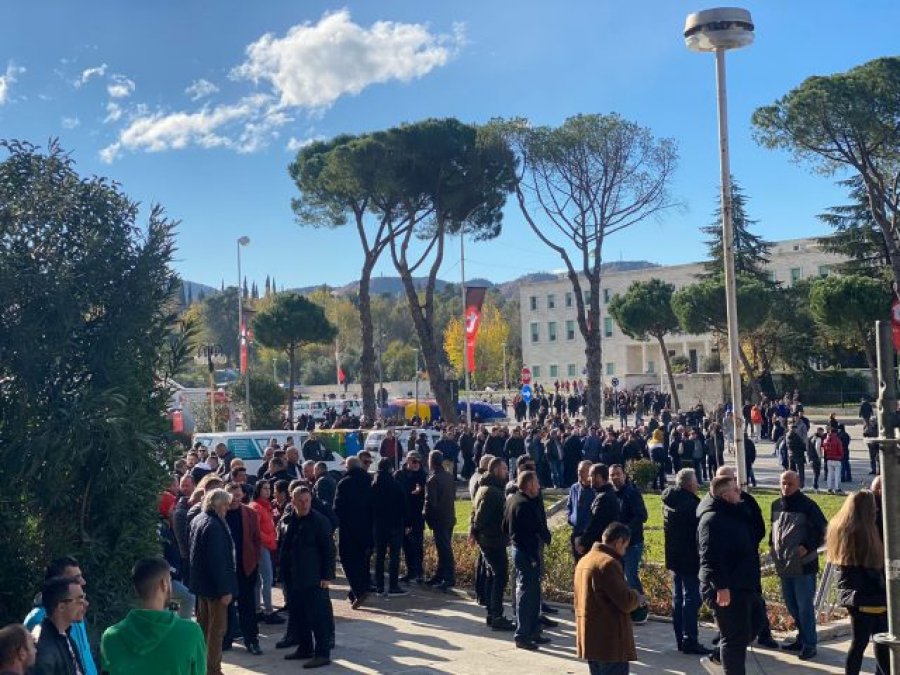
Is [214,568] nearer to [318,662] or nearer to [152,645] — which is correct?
[318,662]

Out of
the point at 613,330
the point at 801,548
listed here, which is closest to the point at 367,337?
the point at 801,548

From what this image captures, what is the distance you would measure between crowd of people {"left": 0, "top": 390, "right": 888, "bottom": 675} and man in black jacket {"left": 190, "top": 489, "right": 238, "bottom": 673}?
0.01 meters

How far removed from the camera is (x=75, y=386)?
23.5 ft

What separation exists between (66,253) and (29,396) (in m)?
1.09

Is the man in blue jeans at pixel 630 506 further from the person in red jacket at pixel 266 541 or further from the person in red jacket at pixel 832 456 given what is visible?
the person in red jacket at pixel 832 456

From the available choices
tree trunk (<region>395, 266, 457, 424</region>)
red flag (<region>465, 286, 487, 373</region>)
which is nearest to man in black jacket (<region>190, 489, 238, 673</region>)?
red flag (<region>465, 286, 487, 373</region>)

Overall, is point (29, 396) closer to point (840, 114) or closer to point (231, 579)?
point (231, 579)

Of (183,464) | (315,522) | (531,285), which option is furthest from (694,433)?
(531,285)

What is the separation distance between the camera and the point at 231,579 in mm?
8266

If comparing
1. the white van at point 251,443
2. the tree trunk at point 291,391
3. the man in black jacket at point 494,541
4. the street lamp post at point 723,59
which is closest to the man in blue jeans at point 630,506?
the man in black jacket at point 494,541

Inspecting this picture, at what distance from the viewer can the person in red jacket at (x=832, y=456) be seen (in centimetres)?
2047

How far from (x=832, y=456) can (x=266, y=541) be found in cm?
1372

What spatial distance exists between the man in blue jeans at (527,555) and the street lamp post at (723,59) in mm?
3286

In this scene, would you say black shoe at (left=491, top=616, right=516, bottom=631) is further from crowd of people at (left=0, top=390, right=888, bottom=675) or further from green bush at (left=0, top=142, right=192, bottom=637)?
green bush at (left=0, top=142, right=192, bottom=637)
